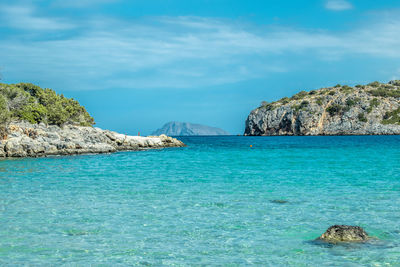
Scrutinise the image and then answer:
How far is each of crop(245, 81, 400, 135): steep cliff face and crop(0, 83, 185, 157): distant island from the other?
9473cm

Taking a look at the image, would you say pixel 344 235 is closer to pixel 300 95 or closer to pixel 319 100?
pixel 319 100

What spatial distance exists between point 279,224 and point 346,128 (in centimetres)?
14528

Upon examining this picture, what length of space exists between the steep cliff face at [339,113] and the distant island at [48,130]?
311 ft

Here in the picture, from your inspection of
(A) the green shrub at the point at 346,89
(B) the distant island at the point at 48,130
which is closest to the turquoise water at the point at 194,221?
(B) the distant island at the point at 48,130

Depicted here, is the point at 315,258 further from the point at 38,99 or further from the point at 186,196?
the point at 38,99

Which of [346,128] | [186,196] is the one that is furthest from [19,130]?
[346,128]

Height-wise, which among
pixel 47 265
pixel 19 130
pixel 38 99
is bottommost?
pixel 47 265

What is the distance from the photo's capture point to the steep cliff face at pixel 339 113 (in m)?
143

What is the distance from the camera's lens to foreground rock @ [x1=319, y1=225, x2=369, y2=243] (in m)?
9.02

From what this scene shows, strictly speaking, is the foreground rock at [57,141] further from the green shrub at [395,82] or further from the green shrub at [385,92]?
the green shrub at [395,82]

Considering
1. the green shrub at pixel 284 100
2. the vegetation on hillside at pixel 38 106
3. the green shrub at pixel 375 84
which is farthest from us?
the green shrub at pixel 284 100

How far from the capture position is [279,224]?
1098 centimetres

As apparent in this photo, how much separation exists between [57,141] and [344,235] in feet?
137

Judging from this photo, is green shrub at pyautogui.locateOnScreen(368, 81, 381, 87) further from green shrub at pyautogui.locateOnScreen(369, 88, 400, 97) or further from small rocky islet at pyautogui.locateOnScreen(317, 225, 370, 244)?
small rocky islet at pyautogui.locateOnScreen(317, 225, 370, 244)
